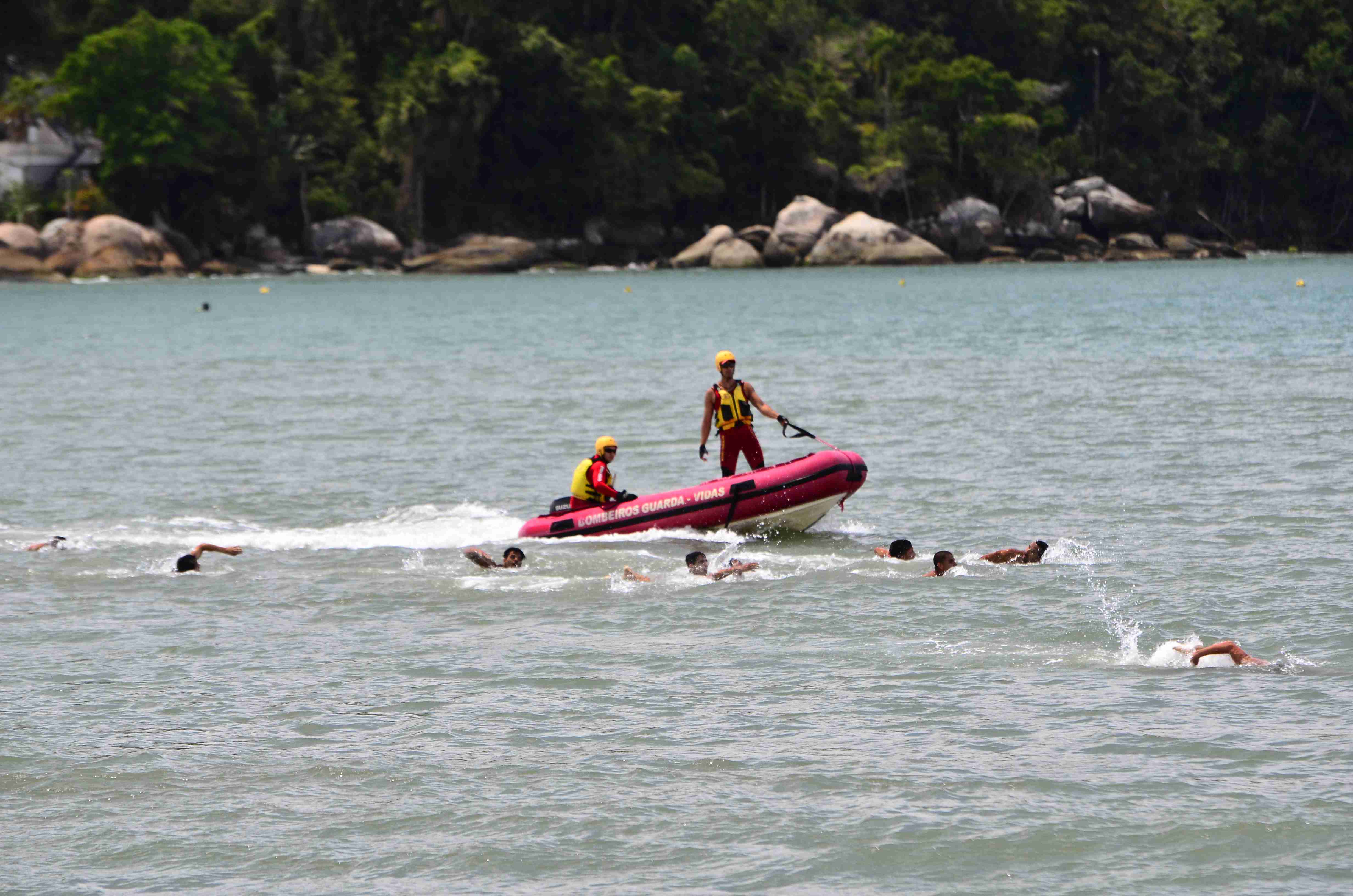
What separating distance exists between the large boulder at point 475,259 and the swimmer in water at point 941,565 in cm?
8318

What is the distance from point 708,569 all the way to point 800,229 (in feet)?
267

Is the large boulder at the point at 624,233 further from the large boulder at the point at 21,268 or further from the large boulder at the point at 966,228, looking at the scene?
the large boulder at the point at 21,268

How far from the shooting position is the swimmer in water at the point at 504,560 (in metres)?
16.0

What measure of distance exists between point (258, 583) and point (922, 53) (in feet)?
305

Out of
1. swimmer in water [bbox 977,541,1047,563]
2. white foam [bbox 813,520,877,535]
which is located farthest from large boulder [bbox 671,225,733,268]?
swimmer in water [bbox 977,541,1047,563]

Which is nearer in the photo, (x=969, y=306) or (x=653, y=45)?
(x=969, y=306)

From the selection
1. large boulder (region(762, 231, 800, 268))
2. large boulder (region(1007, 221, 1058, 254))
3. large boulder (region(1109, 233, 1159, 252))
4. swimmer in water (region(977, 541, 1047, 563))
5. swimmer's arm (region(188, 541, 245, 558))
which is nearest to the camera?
swimmer in water (region(977, 541, 1047, 563))

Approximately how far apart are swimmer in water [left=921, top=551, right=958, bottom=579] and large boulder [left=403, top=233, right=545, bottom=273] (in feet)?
273

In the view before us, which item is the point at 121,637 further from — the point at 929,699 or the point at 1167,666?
the point at 1167,666

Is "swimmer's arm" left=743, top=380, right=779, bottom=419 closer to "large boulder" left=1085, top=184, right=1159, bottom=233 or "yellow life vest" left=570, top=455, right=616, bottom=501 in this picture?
"yellow life vest" left=570, top=455, right=616, bottom=501

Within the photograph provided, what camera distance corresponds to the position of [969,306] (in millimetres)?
58250

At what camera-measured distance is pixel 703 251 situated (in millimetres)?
98688

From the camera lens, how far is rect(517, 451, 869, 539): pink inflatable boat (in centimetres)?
1725

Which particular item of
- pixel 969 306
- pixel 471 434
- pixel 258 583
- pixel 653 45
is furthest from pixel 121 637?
pixel 653 45
